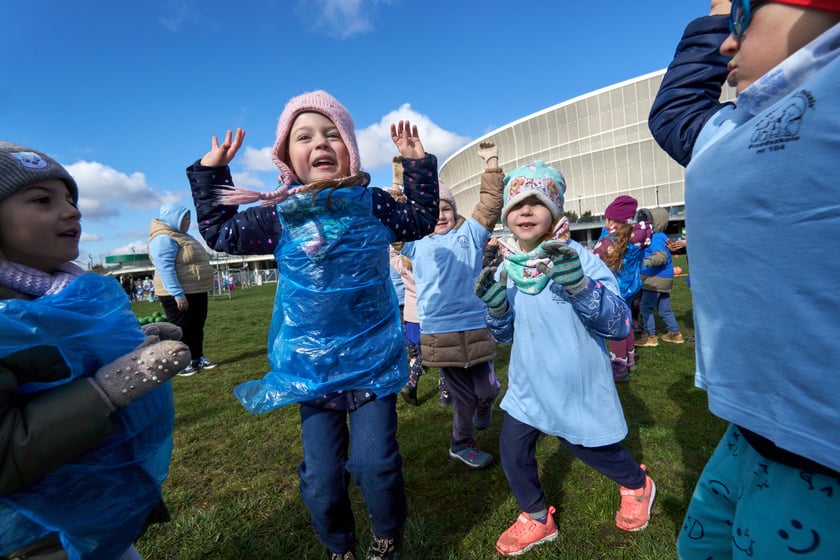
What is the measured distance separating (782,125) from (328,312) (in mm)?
1556

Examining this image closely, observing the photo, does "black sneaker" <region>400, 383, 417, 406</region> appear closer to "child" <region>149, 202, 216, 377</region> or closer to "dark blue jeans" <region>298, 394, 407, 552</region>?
"dark blue jeans" <region>298, 394, 407, 552</region>

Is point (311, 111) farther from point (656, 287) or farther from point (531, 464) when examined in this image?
point (656, 287)

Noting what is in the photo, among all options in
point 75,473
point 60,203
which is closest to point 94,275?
point 60,203

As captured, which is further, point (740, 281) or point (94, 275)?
point (94, 275)

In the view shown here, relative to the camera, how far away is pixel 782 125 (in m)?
0.83

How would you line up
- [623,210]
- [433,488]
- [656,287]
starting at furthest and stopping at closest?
[656,287] < [623,210] < [433,488]

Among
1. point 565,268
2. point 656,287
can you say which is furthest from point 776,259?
point 656,287

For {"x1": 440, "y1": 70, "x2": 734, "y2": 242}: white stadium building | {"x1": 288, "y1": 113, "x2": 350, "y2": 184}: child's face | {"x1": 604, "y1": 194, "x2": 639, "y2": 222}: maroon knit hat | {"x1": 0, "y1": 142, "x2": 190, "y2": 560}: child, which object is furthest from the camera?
{"x1": 440, "y1": 70, "x2": 734, "y2": 242}: white stadium building

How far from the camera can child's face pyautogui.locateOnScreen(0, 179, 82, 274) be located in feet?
4.11

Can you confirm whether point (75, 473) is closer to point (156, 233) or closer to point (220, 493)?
point (220, 493)

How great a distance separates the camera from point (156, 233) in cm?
568

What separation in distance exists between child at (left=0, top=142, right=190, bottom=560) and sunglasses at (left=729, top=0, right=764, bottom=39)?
1686mm

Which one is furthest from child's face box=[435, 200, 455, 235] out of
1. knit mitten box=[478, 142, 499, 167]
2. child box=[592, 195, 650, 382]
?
child box=[592, 195, 650, 382]

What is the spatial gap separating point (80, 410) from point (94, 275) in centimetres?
47
